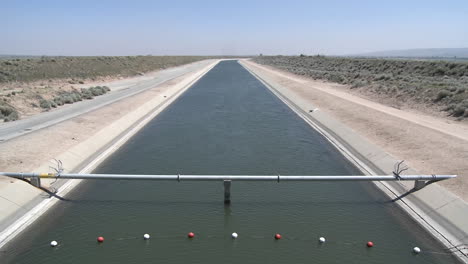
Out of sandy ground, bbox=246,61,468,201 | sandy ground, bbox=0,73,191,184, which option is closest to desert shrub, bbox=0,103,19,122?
sandy ground, bbox=0,73,191,184

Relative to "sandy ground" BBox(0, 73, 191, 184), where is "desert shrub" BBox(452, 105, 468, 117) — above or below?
above

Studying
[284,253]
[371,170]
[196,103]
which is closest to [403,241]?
[284,253]

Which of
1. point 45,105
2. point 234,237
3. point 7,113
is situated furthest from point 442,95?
point 7,113

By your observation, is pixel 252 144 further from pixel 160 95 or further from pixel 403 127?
pixel 160 95

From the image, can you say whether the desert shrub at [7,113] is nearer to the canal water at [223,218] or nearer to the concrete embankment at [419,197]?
the canal water at [223,218]

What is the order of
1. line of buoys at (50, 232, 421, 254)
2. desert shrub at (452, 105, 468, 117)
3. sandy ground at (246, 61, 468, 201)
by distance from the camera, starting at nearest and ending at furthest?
line of buoys at (50, 232, 421, 254) → sandy ground at (246, 61, 468, 201) → desert shrub at (452, 105, 468, 117)

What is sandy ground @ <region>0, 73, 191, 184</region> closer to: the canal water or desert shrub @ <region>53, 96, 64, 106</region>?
the canal water

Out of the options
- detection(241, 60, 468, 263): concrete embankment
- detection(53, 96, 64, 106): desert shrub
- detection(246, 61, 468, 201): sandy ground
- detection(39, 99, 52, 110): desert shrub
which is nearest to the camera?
detection(241, 60, 468, 263): concrete embankment
